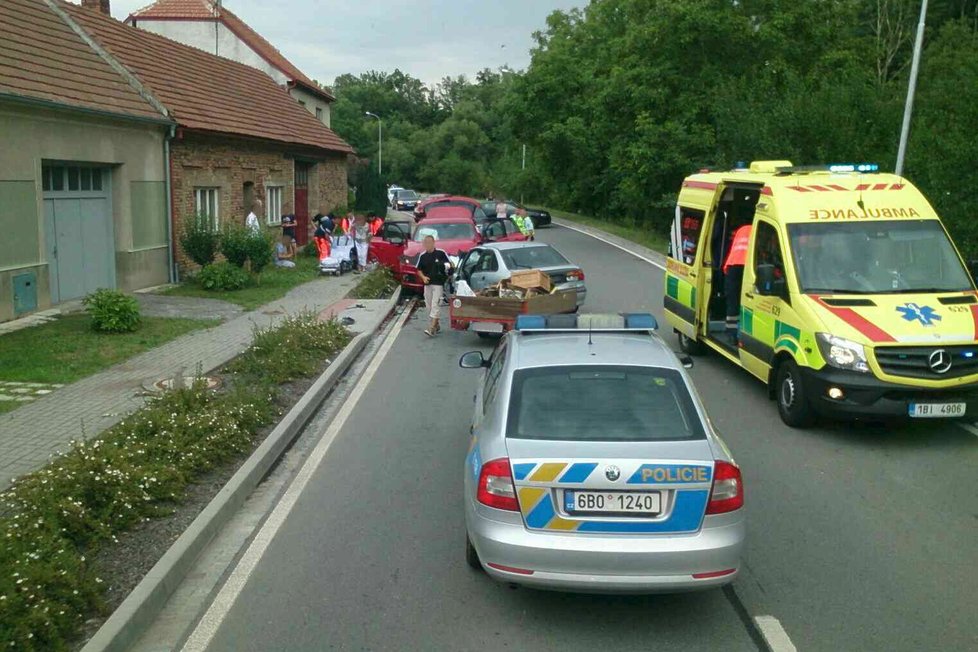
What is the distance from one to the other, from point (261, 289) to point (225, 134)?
4.64 metres

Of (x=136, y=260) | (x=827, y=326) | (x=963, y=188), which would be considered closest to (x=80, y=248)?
(x=136, y=260)

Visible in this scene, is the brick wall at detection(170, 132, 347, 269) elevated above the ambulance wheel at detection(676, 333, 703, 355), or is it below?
above

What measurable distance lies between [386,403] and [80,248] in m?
10.1

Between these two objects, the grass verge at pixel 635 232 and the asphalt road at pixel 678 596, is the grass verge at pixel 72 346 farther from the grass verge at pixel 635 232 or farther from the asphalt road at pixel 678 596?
the grass verge at pixel 635 232

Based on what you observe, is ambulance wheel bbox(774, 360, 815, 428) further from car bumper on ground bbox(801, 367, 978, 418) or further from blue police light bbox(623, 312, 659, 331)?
blue police light bbox(623, 312, 659, 331)

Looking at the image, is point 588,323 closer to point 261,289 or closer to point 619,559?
point 619,559

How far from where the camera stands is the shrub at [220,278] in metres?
21.2

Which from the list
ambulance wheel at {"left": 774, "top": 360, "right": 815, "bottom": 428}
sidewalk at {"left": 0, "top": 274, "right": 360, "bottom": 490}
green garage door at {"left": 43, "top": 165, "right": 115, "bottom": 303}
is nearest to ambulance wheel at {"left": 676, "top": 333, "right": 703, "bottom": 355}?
ambulance wheel at {"left": 774, "top": 360, "right": 815, "bottom": 428}

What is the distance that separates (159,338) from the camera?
1498 cm

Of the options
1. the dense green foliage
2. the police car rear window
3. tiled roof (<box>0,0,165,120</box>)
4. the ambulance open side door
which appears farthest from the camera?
the dense green foliage

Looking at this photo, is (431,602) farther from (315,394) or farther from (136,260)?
(136,260)

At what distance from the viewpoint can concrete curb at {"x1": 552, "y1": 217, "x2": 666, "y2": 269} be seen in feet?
104

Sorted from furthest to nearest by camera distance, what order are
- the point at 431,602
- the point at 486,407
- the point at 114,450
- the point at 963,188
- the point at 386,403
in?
the point at 963,188
the point at 386,403
the point at 114,450
the point at 486,407
the point at 431,602

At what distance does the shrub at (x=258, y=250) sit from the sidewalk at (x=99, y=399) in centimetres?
513
